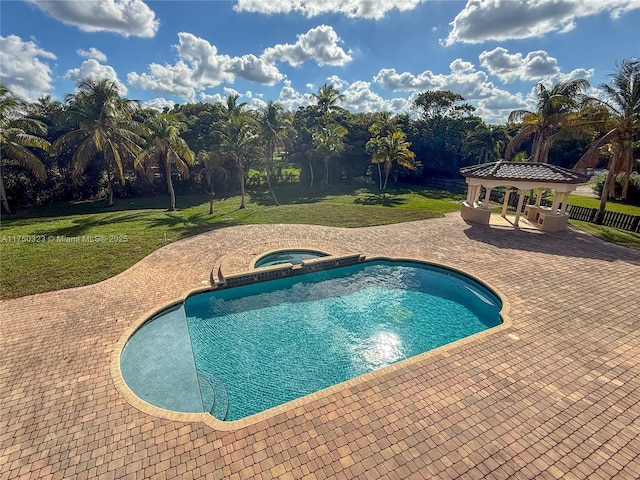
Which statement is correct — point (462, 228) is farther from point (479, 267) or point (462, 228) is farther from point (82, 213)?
point (82, 213)

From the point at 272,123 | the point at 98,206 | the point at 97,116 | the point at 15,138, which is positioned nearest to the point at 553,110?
the point at 272,123

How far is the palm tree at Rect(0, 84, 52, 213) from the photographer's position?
1956 centimetres

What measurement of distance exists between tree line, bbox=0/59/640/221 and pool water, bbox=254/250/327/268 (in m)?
10.8

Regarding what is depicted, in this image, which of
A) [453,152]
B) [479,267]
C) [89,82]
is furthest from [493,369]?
[453,152]

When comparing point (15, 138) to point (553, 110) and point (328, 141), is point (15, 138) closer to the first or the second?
point (328, 141)

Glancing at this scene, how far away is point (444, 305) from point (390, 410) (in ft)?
19.3

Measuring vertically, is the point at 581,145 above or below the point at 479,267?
above

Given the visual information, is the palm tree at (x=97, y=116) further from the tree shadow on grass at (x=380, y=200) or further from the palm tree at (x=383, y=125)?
the palm tree at (x=383, y=125)

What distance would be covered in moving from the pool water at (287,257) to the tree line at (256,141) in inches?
425

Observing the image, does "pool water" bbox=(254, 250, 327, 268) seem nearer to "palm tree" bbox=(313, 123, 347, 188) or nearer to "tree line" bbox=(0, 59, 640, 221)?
"tree line" bbox=(0, 59, 640, 221)

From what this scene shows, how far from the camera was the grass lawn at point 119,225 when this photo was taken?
1201cm

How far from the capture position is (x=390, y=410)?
5.97 m

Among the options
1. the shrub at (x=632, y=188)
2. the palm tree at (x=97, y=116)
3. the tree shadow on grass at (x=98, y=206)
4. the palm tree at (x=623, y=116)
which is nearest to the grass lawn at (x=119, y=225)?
the tree shadow on grass at (x=98, y=206)

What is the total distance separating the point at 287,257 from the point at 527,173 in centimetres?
1422
